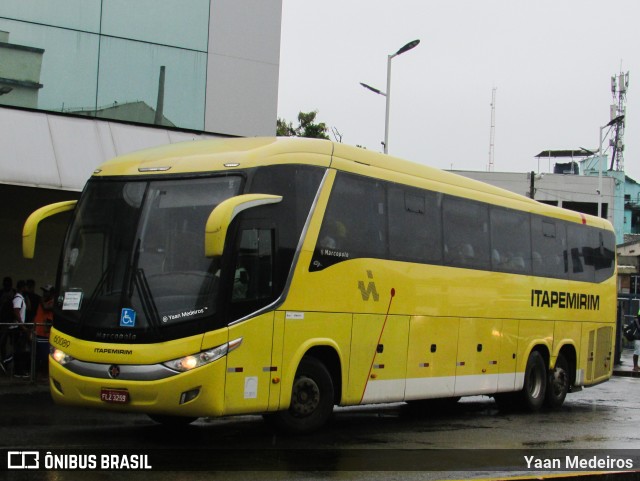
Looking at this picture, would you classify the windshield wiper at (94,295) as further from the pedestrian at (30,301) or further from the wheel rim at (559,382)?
the wheel rim at (559,382)

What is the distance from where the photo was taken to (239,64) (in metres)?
23.0

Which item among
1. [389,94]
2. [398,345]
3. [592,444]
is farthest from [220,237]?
[389,94]

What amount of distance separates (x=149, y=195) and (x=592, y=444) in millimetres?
6455

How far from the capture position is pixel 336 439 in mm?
11992

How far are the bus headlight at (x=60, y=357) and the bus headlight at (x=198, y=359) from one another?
1291 mm

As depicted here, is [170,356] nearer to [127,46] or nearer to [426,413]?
[426,413]

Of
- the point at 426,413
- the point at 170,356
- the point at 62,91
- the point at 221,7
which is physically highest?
the point at 221,7

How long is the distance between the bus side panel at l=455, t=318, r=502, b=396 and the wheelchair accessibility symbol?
6.24 metres

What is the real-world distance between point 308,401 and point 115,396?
257 centimetres

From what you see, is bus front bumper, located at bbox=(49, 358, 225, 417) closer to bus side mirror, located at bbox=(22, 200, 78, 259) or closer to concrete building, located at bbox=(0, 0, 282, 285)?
bus side mirror, located at bbox=(22, 200, 78, 259)

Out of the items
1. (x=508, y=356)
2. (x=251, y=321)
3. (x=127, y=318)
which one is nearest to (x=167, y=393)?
(x=127, y=318)

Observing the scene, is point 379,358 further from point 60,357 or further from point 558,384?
point 558,384

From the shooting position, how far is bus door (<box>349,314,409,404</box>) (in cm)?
1261

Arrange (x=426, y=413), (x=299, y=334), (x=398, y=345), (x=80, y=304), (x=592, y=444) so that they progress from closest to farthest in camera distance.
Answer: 1. (x=80, y=304)
2. (x=299, y=334)
3. (x=592, y=444)
4. (x=398, y=345)
5. (x=426, y=413)
